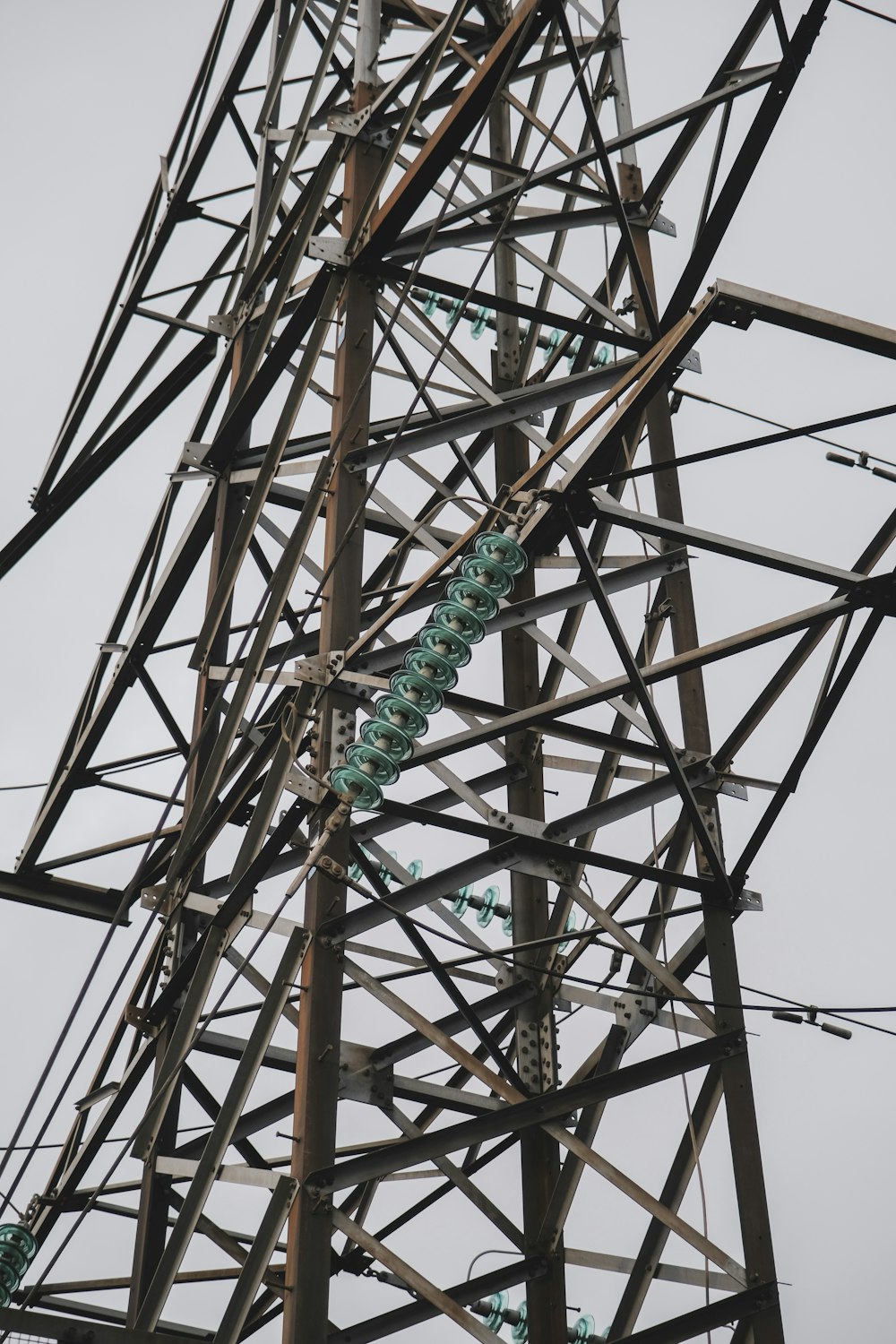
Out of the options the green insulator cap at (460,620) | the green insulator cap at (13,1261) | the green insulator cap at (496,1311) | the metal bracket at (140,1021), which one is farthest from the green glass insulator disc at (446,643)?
the green insulator cap at (13,1261)

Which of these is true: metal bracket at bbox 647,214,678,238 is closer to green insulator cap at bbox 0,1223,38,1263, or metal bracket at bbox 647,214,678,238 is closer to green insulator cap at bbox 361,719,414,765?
green insulator cap at bbox 361,719,414,765

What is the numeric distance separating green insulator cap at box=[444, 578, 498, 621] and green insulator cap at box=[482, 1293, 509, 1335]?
14.5 ft

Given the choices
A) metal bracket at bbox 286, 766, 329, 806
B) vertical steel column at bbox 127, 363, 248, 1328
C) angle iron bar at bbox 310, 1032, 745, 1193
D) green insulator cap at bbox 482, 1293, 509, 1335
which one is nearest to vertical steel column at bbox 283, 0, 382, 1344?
metal bracket at bbox 286, 766, 329, 806

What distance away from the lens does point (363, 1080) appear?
10.5 metres

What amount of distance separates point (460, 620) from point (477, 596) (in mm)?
167

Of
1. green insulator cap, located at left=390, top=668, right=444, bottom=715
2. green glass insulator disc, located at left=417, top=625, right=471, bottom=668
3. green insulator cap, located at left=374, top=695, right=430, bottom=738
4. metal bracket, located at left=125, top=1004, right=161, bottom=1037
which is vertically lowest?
metal bracket, located at left=125, top=1004, right=161, bottom=1037

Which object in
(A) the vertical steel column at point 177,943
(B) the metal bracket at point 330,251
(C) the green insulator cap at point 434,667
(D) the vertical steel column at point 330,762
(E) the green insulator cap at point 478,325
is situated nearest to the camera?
(D) the vertical steel column at point 330,762

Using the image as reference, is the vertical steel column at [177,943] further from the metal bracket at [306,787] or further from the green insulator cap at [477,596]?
the green insulator cap at [477,596]

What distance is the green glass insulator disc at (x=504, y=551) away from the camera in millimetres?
9773

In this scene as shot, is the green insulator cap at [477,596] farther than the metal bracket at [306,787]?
No

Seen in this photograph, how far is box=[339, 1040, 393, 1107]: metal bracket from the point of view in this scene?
10.4 metres

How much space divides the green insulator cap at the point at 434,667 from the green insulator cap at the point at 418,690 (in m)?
0.03

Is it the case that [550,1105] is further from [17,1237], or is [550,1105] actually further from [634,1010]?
[17,1237]

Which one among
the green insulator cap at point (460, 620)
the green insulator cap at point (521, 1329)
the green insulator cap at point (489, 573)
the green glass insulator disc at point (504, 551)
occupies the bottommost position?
the green insulator cap at point (521, 1329)
